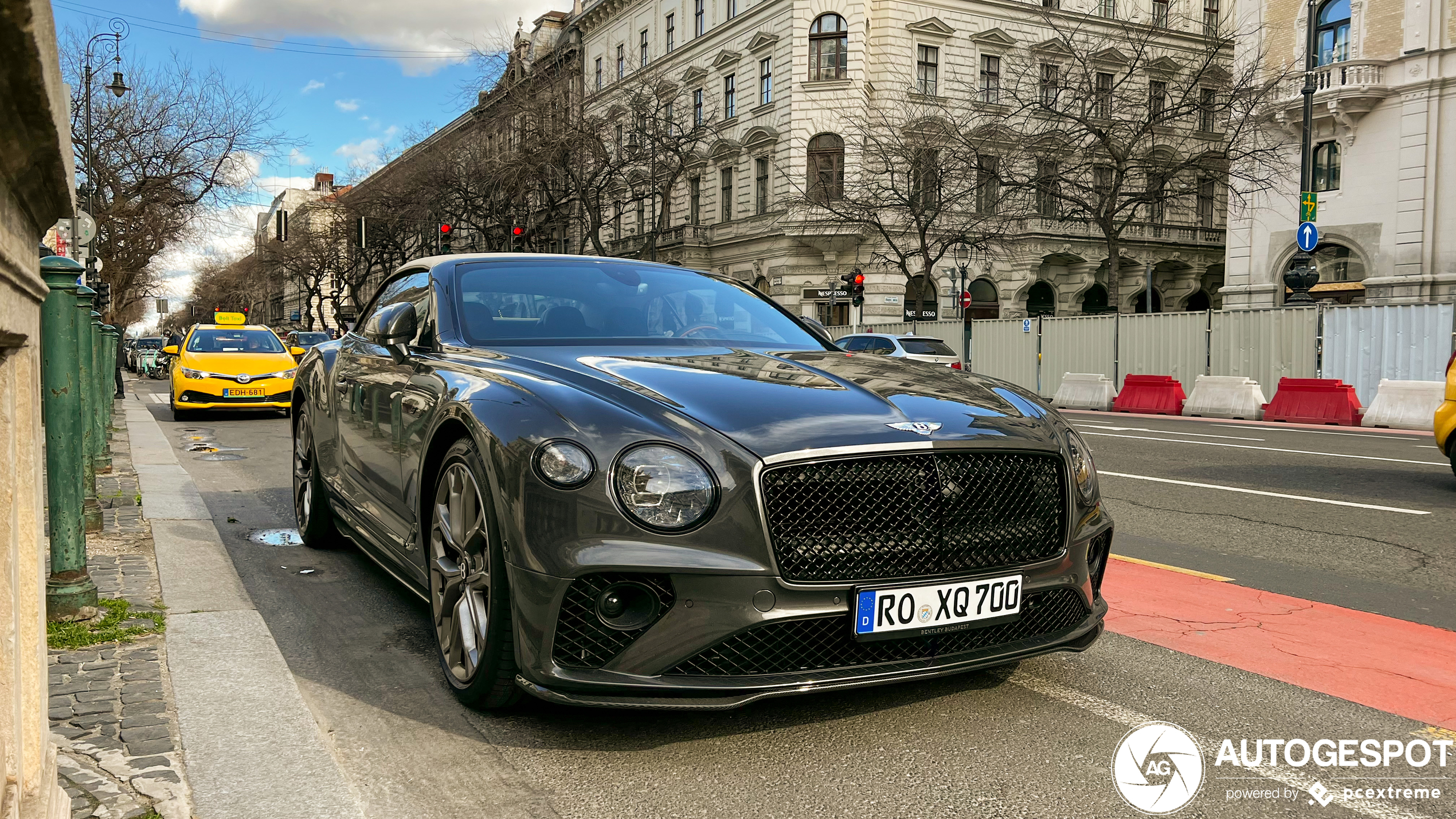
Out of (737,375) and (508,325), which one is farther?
(508,325)

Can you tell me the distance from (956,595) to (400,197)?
162 ft

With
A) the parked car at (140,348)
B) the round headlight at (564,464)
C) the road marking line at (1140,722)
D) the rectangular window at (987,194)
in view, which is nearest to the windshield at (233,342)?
the round headlight at (564,464)

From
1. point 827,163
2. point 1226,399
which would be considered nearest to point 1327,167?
point 827,163

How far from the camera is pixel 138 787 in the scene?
9.01ft

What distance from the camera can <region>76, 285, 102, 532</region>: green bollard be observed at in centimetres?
596

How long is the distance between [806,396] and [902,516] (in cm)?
51

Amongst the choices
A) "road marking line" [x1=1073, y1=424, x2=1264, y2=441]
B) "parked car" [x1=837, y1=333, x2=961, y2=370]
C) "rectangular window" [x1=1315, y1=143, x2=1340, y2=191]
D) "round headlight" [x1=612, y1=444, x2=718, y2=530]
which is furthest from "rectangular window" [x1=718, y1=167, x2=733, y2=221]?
"round headlight" [x1=612, y1=444, x2=718, y2=530]

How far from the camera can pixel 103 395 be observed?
10211mm

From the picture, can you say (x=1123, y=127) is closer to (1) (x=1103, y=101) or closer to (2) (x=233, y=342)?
(1) (x=1103, y=101)

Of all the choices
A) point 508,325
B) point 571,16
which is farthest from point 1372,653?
point 571,16

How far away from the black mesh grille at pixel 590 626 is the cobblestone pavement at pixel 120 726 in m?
0.96

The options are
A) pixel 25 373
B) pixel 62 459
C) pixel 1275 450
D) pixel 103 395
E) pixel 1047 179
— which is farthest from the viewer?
pixel 1047 179

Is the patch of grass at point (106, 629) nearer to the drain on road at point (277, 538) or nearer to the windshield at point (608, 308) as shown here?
the windshield at point (608, 308)

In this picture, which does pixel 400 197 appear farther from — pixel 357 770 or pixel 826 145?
pixel 357 770
